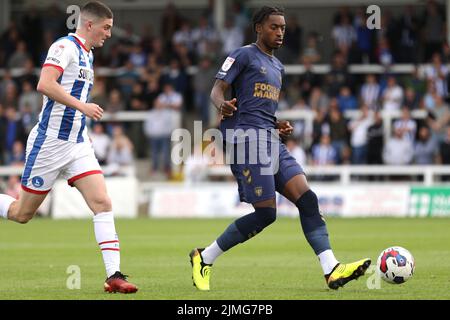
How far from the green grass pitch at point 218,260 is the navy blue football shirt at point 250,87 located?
164 centimetres

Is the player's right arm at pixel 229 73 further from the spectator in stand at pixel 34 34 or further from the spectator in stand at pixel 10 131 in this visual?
the spectator in stand at pixel 34 34

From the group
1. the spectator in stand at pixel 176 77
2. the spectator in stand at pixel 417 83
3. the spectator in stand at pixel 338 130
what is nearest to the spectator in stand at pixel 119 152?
the spectator in stand at pixel 176 77

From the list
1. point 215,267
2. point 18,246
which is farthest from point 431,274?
point 18,246

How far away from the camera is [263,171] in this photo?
1036 cm

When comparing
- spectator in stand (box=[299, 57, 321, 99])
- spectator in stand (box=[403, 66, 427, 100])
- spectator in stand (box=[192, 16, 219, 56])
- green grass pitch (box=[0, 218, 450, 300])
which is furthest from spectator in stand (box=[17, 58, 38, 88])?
spectator in stand (box=[403, 66, 427, 100])

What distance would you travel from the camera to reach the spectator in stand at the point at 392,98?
27.0 metres

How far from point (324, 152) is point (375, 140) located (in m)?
1.27

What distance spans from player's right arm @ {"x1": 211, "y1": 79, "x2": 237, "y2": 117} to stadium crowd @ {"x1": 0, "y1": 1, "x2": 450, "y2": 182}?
15510 mm

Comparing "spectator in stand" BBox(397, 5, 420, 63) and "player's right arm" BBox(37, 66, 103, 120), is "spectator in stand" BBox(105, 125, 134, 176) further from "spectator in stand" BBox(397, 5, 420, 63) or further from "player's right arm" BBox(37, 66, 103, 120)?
"player's right arm" BBox(37, 66, 103, 120)

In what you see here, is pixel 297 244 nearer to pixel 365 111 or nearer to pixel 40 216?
pixel 365 111

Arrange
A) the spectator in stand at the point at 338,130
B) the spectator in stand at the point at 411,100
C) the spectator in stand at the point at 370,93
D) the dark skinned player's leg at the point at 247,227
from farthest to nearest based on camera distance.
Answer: the spectator in stand at the point at 370,93
the spectator in stand at the point at 411,100
the spectator in stand at the point at 338,130
the dark skinned player's leg at the point at 247,227

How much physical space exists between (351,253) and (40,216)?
1351cm

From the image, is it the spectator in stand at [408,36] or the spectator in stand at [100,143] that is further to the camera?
the spectator in stand at [408,36]
